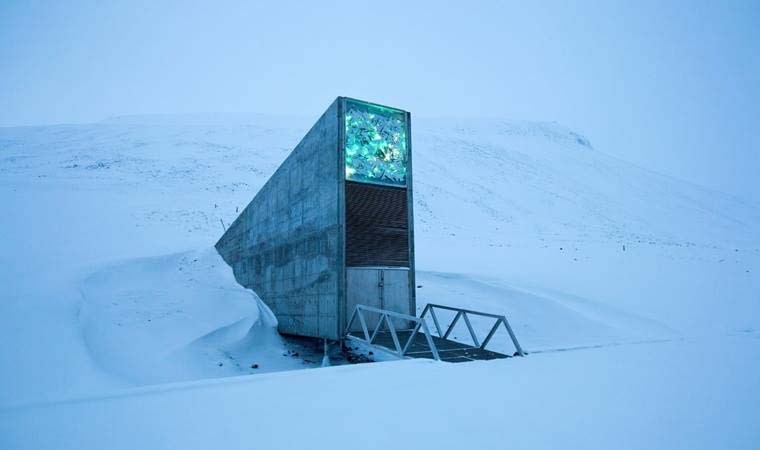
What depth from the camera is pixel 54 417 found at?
385 cm

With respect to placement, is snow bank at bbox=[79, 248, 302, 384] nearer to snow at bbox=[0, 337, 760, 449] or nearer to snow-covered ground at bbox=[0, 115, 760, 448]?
snow-covered ground at bbox=[0, 115, 760, 448]

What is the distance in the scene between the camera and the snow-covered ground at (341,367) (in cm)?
385

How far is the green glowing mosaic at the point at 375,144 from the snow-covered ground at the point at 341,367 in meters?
5.12

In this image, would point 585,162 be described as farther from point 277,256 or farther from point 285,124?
point 277,256

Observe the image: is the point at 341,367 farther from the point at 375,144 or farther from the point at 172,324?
the point at 172,324

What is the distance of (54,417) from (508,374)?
5.40 m

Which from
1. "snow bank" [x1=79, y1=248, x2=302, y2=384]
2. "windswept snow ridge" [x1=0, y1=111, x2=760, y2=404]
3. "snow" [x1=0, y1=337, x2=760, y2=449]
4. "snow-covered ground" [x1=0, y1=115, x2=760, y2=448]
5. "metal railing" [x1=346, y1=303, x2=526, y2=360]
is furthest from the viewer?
"windswept snow ridge" [x1=0, y1=111, x2=760, y2=404]

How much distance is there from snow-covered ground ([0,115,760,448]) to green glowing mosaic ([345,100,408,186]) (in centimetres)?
512

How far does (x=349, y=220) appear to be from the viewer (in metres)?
9.84

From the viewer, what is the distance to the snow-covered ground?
3850 millimetres

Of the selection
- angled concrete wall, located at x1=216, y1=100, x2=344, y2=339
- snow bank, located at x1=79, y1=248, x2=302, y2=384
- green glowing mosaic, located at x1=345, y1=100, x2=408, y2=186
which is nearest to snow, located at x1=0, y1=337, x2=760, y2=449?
angled concrete wall, located at x1=216, y1=100, x2=344, y2=339

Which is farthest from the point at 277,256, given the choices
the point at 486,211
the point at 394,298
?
the point at 486,211

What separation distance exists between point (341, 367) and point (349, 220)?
172 inches

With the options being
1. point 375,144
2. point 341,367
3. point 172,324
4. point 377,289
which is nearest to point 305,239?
point 377,289
